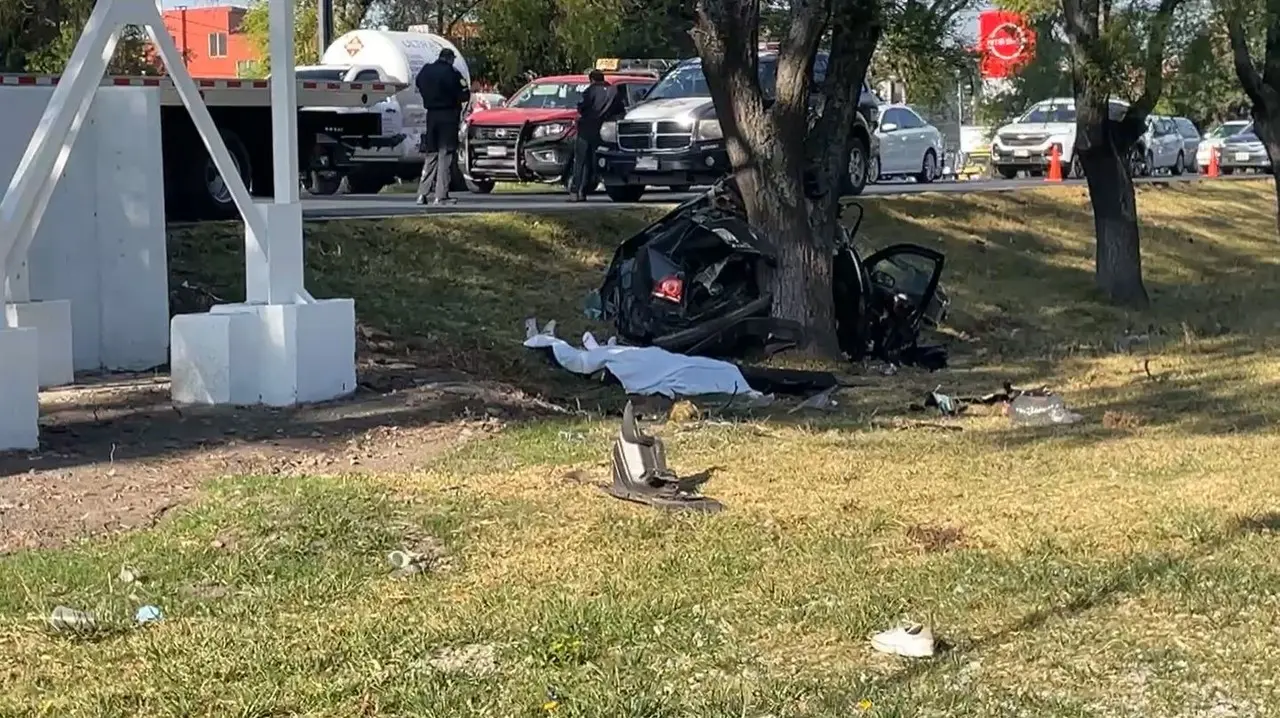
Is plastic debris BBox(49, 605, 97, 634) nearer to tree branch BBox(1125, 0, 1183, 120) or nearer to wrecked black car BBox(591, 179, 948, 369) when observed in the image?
wrecked black car BBox(591, 179, 948, 369)

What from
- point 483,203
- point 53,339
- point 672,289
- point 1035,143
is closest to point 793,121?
point 672,289

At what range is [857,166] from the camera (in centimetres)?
2494

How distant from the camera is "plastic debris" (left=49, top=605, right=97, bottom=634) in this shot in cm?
589

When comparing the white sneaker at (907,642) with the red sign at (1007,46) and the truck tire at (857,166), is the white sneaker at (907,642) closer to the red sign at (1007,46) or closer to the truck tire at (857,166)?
the red sign at (1007,46)

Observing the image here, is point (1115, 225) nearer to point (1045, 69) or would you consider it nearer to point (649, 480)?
point (1045, 69)

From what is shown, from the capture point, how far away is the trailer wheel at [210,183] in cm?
1709

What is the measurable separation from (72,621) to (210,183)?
466 inches

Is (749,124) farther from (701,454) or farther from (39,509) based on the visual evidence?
(39,509)

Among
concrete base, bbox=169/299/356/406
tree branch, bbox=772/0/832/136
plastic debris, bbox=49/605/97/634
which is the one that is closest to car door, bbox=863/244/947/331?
tree branch, bbox=772/0/832/136

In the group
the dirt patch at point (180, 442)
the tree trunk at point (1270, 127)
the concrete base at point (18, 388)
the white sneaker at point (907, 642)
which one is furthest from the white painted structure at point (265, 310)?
the tree trunk at point (1270, 127)

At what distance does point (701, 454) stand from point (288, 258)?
313cm

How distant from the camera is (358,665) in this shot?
5469 millimetres

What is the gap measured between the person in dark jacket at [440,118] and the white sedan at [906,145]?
1215 cm

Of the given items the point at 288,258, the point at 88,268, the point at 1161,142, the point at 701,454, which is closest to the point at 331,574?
the point at 701,454
